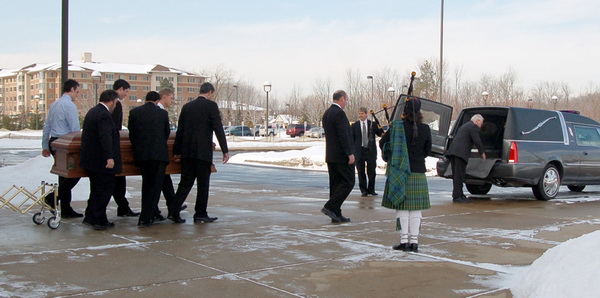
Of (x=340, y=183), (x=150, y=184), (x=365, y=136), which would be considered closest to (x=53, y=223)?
Answer: (x=150, y=184)

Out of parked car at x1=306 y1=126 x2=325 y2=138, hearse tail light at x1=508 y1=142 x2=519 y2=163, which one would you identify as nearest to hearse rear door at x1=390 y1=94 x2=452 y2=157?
hearse tail light at x1=508 y1=142 x2=519 y2=163

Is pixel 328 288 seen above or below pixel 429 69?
below

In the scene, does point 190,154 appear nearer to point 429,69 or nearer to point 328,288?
point 328,288

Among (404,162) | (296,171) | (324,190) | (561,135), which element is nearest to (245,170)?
(296,171)

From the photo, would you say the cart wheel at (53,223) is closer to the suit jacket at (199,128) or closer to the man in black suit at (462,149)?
the suit jacket at (199,128)

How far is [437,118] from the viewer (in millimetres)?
12320

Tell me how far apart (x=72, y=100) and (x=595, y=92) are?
72.6m

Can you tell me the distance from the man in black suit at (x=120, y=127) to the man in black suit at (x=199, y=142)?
918 mm

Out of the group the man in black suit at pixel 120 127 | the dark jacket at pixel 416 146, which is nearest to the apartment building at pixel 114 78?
the man in black suit at pixel 120 127

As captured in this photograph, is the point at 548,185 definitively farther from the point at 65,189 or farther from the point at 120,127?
the point at 65,189

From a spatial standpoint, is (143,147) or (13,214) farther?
(13,214)

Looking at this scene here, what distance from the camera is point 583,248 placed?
5117 mm

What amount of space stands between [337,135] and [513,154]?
4.59 meters

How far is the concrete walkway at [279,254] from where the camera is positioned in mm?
5453
